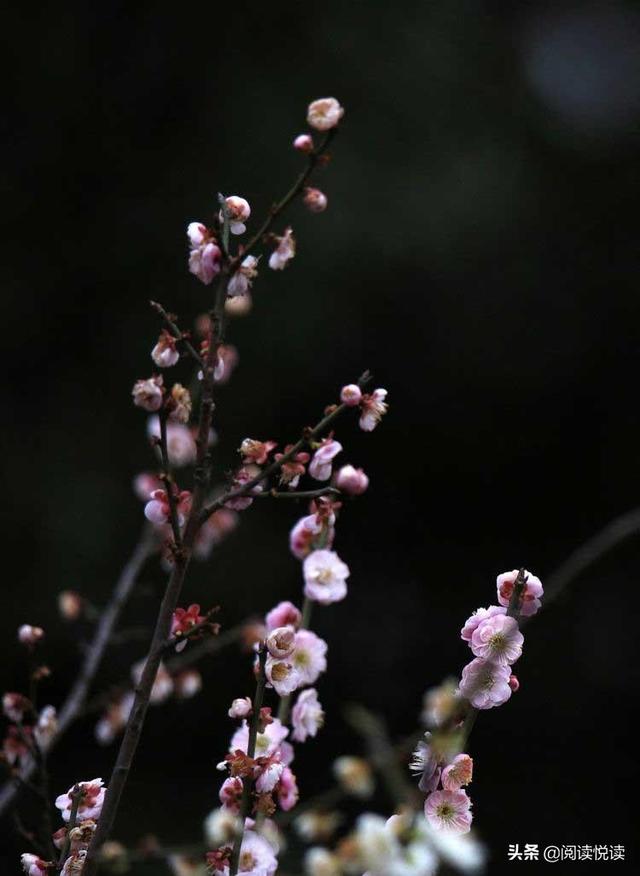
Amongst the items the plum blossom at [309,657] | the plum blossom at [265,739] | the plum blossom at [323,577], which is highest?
the plum blossom at [323,577]

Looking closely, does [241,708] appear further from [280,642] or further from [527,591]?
[527,591]

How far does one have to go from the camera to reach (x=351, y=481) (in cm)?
87

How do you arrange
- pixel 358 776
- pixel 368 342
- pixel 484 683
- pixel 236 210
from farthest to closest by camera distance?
1. pixel 368 342
2. pixel 236 210
3. pixel 484 683
4. pixel 358 776

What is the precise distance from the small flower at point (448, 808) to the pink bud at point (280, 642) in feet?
0.44

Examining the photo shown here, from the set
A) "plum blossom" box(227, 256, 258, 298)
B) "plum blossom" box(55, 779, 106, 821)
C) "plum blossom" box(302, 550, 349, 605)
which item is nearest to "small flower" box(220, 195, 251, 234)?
"plum blossom" box(227, 256, 258, 298)

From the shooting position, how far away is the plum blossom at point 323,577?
3.04ft

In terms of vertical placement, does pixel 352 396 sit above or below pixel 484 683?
above

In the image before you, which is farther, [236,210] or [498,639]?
[236,210]

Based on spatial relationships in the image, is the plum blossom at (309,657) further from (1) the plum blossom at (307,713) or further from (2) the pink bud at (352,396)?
(2) the pink bud at (352,396)

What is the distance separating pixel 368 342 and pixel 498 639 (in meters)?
3.34

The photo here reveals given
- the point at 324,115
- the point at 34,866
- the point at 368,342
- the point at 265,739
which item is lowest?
the point at 34,866

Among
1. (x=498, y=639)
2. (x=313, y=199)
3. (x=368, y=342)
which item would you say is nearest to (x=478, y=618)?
(x=498, y=639)

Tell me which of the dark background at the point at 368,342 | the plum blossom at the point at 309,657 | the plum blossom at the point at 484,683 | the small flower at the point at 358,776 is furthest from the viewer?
the dark background at the point at 368,342

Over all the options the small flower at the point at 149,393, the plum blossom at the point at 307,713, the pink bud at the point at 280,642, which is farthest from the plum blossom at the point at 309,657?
the small flower at the point at 149,393
